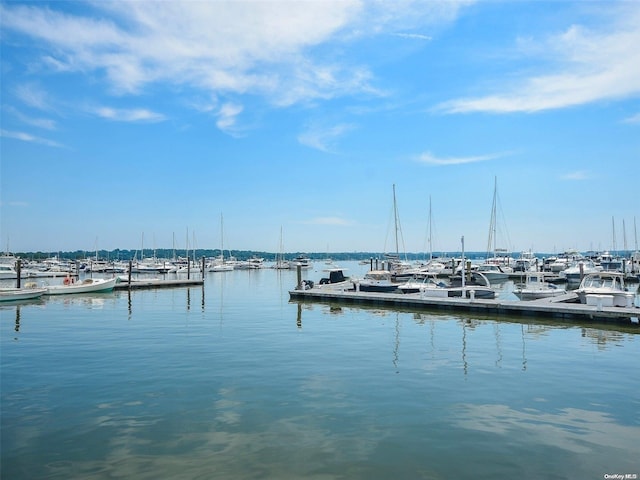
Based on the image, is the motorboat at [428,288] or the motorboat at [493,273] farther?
the motorboat at [493,273]

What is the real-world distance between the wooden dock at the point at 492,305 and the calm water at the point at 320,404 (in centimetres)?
276

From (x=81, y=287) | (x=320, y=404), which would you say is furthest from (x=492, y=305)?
(x=81, y=287)

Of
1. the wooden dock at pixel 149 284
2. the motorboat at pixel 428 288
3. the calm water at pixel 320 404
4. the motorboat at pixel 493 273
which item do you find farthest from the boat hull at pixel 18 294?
the motorboat at pixel 493 273

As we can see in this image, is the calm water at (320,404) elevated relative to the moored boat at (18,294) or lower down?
lower down

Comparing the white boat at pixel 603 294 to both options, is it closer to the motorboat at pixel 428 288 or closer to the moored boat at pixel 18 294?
the motorboat at pixel 428 288

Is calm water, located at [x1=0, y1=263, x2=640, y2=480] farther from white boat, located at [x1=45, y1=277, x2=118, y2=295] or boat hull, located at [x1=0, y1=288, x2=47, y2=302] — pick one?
white boat, located at [x1=45, y1=277, x2=118, y2=295]

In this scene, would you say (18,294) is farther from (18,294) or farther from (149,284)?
(149,284)

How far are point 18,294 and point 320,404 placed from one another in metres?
34.0

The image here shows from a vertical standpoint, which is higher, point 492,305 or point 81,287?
point 81,287

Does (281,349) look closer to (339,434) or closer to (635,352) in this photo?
(339,434)

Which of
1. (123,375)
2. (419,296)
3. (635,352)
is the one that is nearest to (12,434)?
(123,375)

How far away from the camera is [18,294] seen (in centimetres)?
3644

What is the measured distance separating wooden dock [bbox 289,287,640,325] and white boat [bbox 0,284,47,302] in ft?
66.4

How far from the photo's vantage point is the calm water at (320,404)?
8383 mm
